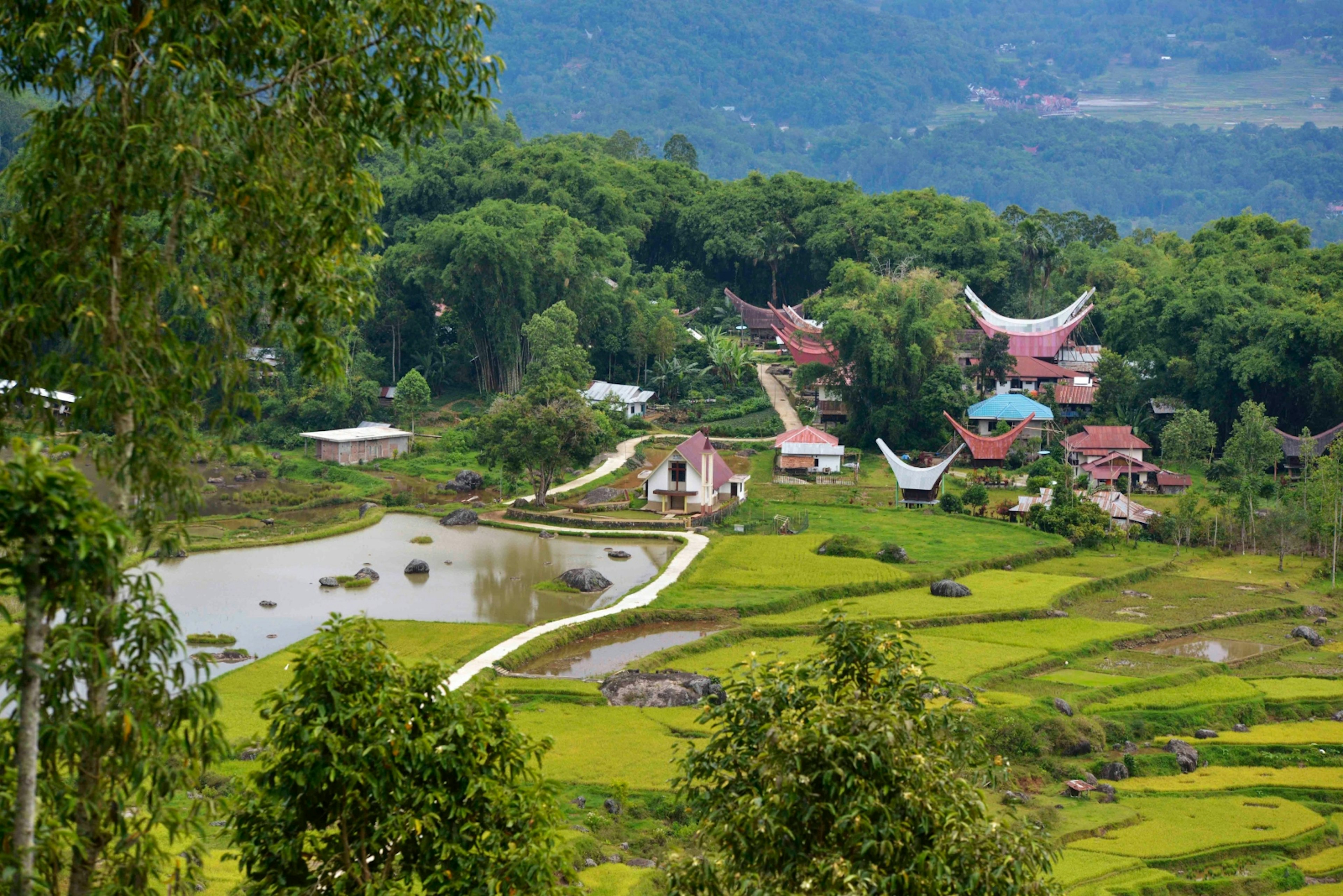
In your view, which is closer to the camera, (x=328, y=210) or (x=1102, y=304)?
(x=328, y=210)

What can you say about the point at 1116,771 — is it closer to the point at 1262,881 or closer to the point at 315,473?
the point at 1262,881

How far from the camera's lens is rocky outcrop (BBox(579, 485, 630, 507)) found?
165ft

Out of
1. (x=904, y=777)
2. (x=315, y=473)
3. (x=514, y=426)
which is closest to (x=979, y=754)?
(x=904, y=777)

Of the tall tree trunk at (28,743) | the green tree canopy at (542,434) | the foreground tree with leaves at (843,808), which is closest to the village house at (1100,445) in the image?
the green tree canopy at (542,434)

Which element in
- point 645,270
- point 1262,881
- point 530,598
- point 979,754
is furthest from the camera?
point 645,270

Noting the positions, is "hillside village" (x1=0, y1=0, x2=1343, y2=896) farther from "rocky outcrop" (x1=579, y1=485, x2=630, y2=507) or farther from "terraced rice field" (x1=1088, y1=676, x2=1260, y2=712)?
"rocky outcrop" (x1=579, y1=485, x2=630, y2=507)

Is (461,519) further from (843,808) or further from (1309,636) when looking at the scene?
(843,808)

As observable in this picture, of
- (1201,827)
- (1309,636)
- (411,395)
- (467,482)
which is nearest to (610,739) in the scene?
(1201,827)

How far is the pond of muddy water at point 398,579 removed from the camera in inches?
1350

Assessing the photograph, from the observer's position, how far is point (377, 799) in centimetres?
991

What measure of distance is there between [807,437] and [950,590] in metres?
18.8

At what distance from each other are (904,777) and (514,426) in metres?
39.8

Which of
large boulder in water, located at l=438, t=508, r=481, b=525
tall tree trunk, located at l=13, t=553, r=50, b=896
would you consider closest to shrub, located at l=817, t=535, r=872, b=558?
large boulder in water, located at l=438, t=508, r=481, b=525

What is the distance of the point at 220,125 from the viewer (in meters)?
8.33
